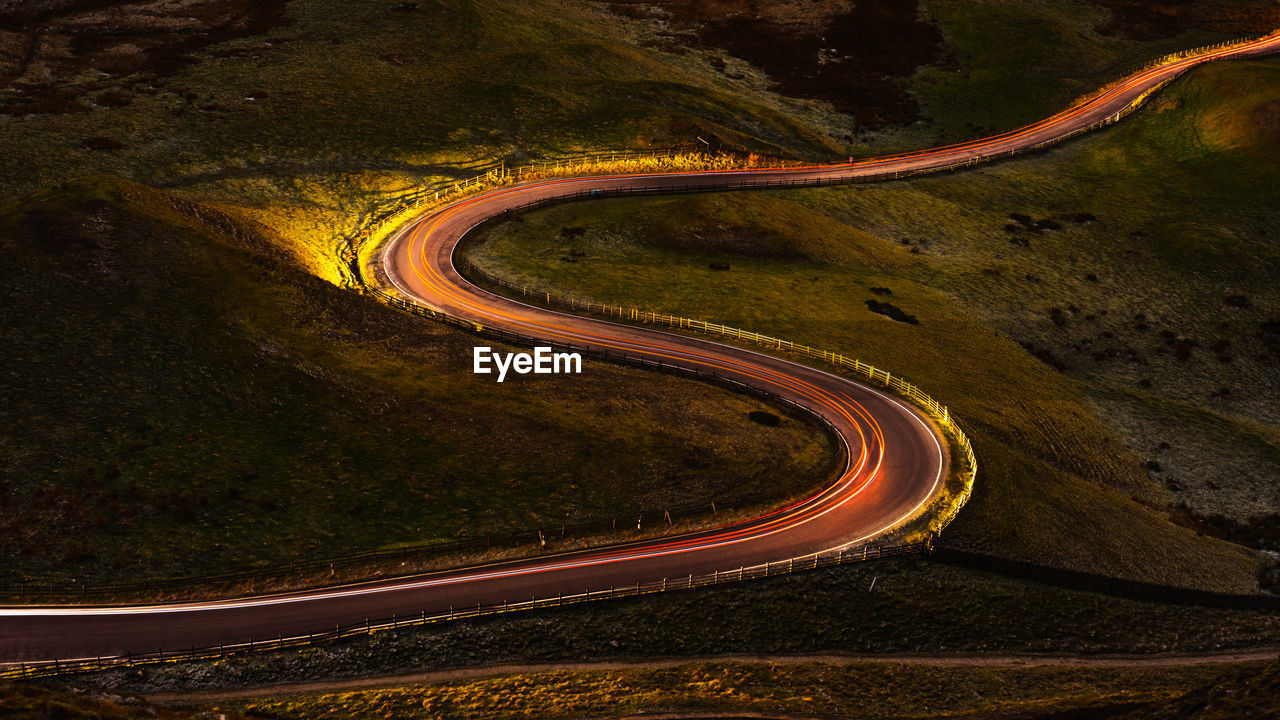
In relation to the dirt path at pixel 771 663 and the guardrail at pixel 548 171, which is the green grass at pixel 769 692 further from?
the guardrail at pixel 548 171

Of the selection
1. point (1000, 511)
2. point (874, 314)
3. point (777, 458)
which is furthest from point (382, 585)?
point (874, 314)

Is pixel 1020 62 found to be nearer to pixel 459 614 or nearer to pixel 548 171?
pixel 548 171

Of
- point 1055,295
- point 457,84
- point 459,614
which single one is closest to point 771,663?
point 459,614

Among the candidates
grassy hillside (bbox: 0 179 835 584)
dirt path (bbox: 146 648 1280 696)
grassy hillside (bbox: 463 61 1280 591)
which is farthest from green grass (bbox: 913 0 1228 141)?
dirt path (bbox: 146 648 1280 696)

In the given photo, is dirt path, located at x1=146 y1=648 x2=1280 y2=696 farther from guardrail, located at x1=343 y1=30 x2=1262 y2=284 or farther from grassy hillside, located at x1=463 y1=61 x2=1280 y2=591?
guardrail, located at x1=343 y1=30 x2=1262 y2=284

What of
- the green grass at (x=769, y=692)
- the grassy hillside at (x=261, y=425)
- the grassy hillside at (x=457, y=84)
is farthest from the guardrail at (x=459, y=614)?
the grassy hillside at (x=457, y=84)

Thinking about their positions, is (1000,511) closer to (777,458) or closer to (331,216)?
(777,458)
